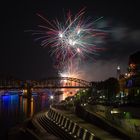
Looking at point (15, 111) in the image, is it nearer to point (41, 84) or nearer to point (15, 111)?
point (15, 111)

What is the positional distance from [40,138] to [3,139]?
29.3 ft

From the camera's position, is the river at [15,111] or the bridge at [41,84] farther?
the bridge at [41,84]

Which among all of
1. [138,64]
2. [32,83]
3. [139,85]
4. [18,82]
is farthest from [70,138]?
[18,82]

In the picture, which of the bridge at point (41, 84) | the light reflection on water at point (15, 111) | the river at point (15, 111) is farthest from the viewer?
the bridge at point (41, 84)

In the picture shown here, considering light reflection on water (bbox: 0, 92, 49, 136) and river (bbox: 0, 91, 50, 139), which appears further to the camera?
light reflection on water (bbox: 0, 92, 49, 136)

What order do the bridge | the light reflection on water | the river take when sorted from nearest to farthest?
the river < the light reflection on water < the bridge

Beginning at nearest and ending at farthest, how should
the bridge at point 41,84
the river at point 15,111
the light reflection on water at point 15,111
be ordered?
the river at point 15,111, the light reflection on water at point 15,111, the bridge at point 41,84

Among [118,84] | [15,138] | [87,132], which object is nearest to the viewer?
[87,132]

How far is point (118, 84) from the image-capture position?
76.1m

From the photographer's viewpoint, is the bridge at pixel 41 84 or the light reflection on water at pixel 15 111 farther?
the bridge at pixel 41 84

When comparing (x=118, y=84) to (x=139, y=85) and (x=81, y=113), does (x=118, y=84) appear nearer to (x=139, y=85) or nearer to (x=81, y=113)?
(x=139, y=85)

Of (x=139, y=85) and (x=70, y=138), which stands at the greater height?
(x=139, y=85)

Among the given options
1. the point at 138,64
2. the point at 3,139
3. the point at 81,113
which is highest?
the point at 138,64

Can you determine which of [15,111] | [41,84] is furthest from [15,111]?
[41,84]
